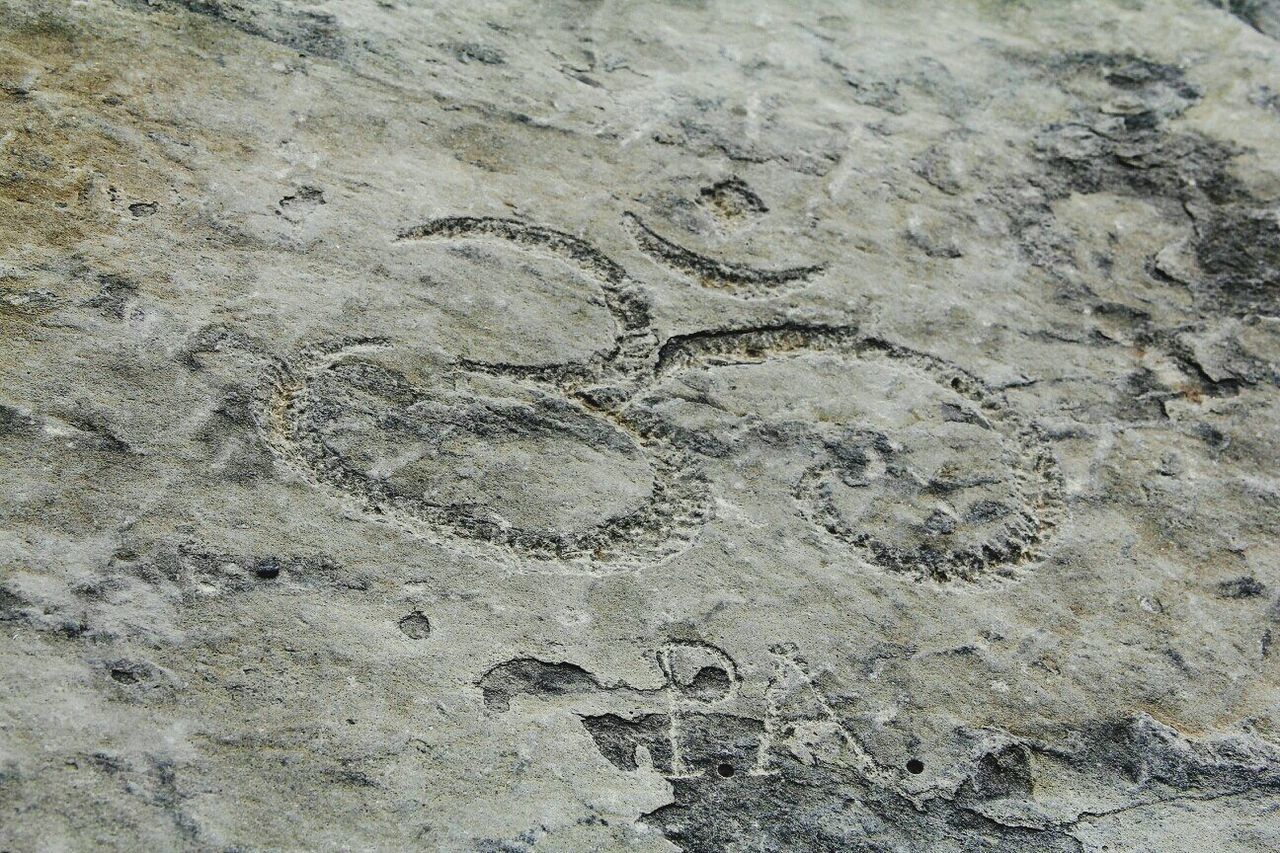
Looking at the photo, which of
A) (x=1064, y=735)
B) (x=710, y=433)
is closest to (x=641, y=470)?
(x=710, y=433)

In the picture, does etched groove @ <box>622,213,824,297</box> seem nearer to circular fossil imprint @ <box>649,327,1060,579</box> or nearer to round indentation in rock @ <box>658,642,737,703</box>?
circular fossil imprint @ <box>649,327,1060,579</box>

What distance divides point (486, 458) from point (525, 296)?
0.39 m

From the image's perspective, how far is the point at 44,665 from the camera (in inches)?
69.1

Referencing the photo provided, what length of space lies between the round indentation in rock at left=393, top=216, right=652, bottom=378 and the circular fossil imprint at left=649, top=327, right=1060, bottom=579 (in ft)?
0.43

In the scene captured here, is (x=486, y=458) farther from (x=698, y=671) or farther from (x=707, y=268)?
(x=707, y=268)

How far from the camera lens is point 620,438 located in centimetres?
234

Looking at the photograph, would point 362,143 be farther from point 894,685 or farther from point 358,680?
point 894,685

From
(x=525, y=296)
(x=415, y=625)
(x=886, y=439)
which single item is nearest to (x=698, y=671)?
(x=415, y=625)

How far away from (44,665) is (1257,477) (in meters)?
2.12

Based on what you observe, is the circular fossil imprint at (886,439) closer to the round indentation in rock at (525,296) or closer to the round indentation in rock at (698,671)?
the round indentation in rock at (525,296)

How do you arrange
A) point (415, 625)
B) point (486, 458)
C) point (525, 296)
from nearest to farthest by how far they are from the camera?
point (415, 625) < point (486, 458) < point (525, 296)

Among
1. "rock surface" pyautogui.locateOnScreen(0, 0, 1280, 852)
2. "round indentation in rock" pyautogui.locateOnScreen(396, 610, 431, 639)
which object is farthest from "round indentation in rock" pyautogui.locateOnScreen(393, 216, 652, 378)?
"round indentation in rock" pyautogui.locateOnScreen(396, 610, 431, 639)

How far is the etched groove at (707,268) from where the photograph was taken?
103 inches

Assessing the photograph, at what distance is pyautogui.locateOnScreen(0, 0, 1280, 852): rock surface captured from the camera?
6.10 ft
